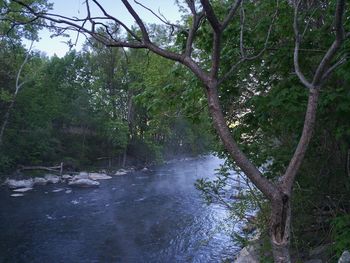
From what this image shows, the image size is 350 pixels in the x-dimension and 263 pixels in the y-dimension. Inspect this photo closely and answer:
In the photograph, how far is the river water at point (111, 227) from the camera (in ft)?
31.3

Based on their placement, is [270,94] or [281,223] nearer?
[281,223]

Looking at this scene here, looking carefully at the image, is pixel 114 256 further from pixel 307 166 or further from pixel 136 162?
pixel 136 162

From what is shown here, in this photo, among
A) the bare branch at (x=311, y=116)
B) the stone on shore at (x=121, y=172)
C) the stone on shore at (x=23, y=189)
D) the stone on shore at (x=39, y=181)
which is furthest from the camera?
the stone on shore at (x=121, y=172)

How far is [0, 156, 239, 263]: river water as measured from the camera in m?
9.55

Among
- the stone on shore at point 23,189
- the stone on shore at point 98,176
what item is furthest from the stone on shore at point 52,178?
the stone on shore at point 98,176

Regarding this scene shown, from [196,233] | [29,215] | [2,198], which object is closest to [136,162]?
[2,198]

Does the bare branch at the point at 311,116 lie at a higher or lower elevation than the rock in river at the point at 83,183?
higher

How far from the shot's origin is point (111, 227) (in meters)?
12.2

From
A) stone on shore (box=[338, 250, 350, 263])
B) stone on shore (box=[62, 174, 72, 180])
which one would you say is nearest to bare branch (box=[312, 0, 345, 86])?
stone on shore (box=[338, 250, 350, 263])

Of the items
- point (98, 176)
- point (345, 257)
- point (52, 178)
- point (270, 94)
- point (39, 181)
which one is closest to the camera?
point (345, 257)

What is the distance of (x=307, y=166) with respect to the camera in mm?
5348

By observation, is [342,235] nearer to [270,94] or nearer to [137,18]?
[270,94]

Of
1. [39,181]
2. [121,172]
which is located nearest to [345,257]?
[39,181]

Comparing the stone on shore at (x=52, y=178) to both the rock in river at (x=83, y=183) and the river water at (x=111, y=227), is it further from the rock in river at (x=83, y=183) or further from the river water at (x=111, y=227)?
the river water at (x=111, y=227)
